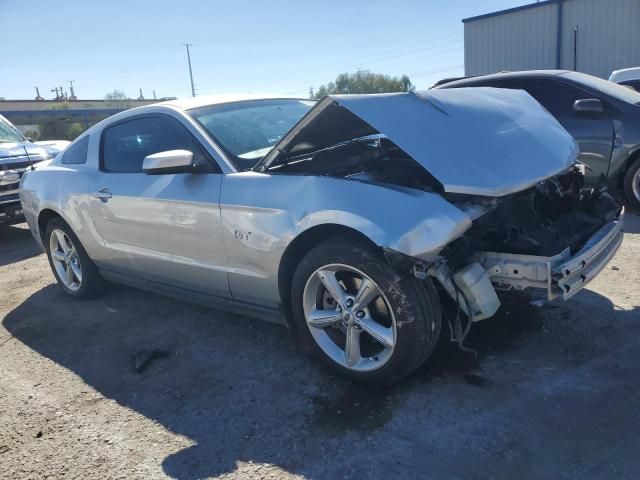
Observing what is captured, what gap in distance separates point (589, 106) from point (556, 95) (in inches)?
17.8

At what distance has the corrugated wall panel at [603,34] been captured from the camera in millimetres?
18484

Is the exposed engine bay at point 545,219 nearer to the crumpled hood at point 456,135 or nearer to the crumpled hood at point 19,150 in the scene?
the crumpled hood at point 456,135

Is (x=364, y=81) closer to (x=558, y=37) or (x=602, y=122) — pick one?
(x=558, y=37)

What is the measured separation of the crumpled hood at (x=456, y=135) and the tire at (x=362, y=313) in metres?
0.54

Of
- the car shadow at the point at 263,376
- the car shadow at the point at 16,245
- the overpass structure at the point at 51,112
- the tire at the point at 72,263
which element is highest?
the overpass structure at the point at 51,112

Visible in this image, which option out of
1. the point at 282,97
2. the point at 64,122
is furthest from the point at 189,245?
the point at 64,122

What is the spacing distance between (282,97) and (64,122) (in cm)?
4768

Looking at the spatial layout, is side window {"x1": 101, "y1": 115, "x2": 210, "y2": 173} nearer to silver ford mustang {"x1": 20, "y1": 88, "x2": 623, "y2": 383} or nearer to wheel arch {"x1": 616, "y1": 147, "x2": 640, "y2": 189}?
silver ford mustang {"x1": 20, "y1": 88, "x2": 623, "y2": 383}

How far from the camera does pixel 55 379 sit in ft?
11.9

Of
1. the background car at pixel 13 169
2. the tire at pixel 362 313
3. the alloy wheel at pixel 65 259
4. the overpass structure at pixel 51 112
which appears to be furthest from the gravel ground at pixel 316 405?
the overpass structure at pixel 51 112

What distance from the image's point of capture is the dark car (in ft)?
19.4

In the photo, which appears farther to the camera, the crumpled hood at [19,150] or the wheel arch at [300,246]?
the crumpled hood at [19,150]

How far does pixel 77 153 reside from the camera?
4.83 metres

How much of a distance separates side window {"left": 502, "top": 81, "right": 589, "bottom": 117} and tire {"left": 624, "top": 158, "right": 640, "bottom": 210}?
87 centimetres
